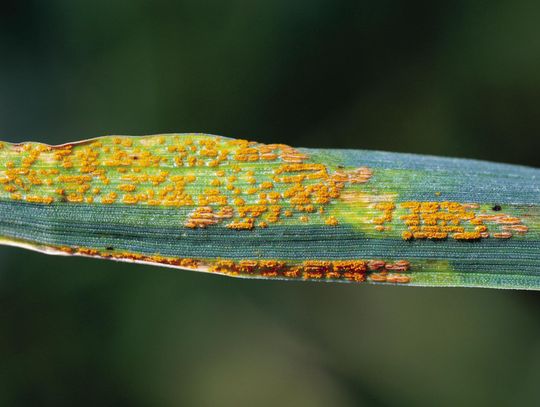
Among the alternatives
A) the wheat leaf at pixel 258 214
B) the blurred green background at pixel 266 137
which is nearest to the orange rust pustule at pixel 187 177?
the wheat leaf at pixel 258 214

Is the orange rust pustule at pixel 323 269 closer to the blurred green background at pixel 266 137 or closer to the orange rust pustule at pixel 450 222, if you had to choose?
the orange rust pustule at pixel 450 222

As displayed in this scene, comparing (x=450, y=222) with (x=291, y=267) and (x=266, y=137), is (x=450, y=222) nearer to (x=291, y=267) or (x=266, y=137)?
(x=291, y=267)

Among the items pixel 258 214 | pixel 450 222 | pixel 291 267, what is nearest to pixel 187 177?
pixel 258 214

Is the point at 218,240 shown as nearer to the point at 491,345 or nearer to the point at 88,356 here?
the point at 88,356

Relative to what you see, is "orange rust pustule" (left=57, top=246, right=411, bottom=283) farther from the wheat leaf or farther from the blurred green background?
the blurred green background
